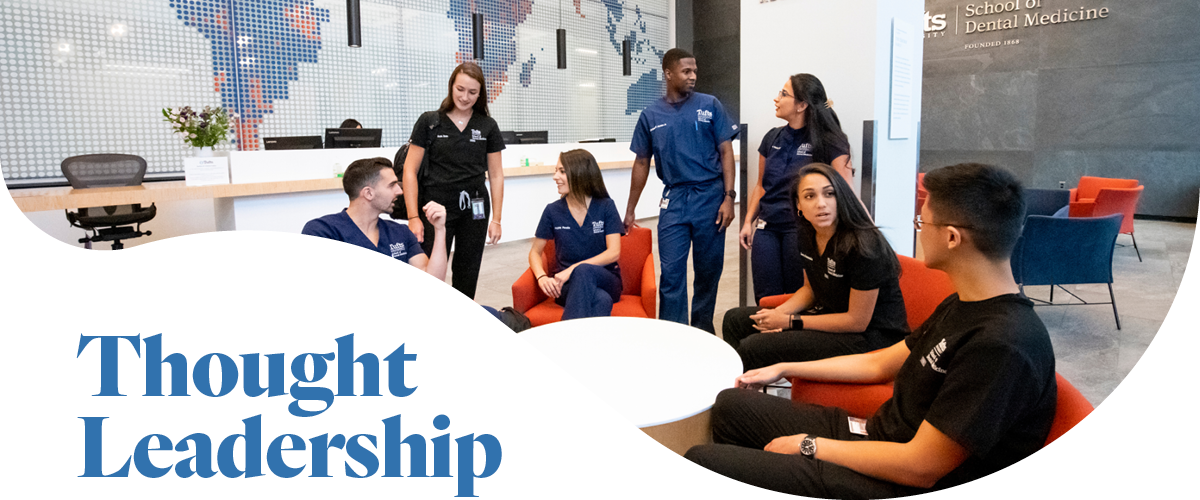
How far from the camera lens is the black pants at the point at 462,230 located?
3.36m

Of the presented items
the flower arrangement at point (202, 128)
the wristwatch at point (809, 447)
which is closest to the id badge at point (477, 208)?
the wristwatch at point (809, 447)

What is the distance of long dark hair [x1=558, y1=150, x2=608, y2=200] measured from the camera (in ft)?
10.0

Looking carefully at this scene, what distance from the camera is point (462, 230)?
3416 millimetres

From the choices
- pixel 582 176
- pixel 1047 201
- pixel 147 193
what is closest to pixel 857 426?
pixel 582 176

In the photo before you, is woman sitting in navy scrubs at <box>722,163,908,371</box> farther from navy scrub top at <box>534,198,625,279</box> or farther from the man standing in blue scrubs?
the man standing in blue scrubs

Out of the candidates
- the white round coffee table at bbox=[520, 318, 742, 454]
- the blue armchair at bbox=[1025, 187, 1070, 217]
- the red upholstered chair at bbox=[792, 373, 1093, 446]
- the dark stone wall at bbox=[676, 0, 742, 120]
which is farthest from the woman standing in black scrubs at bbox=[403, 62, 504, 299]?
the dark stone wall at bbox=[676, 0, 742, 120]

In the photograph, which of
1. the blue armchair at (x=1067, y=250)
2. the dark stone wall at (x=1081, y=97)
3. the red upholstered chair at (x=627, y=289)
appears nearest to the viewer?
the red upholstered chair at (x=627, y=289)

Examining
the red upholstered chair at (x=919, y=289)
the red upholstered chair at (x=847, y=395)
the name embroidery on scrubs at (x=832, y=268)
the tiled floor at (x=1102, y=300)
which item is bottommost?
the tiled floor at (x=1102, y=300)

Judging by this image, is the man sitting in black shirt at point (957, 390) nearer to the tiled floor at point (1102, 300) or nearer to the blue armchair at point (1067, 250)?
the tiled floor at point (1102, 300)

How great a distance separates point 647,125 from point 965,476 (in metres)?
2.44

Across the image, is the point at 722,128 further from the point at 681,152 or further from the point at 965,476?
the point at 965,476

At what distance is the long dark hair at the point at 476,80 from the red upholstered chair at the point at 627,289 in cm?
73

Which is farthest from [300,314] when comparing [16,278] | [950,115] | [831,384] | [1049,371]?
[950,115]

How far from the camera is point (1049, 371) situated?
121cm
